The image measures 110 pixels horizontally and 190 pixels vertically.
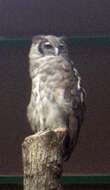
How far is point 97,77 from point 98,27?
315mm

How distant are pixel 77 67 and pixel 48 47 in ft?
1.95

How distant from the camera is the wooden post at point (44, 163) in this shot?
2.82 metres

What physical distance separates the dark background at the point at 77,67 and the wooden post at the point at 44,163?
1.53 meters

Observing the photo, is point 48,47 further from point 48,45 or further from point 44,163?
point 44,163

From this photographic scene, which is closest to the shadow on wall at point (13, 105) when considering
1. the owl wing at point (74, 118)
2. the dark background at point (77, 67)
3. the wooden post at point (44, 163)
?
the dark background at point (77, 67)

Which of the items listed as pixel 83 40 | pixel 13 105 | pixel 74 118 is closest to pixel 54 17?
pixel 83 40

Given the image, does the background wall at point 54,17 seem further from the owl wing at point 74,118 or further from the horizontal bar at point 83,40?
the owl wing at point 74,118

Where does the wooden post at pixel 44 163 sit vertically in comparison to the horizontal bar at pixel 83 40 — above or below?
below

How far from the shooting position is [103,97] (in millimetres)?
4441

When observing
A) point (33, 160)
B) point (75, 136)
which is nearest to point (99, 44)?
point (75, 136)

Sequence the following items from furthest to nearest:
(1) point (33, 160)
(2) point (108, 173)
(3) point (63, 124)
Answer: (2) point (108, 173)
(3) point (63, 124)
(1) point (33, 160)

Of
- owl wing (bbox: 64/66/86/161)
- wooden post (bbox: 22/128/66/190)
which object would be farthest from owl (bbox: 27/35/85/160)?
wooden post (bbox: 22/128/66/190)

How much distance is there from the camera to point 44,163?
9.27ft

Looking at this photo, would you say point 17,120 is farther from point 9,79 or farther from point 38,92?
point 38,92
